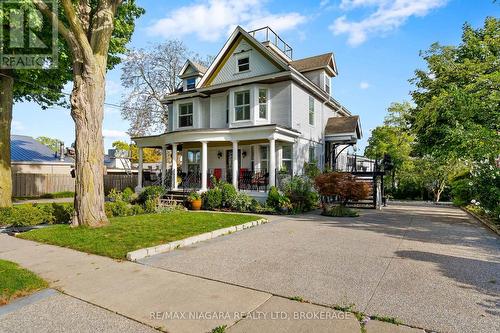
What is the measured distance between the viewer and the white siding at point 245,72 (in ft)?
54.2

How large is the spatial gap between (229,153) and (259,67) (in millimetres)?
5514

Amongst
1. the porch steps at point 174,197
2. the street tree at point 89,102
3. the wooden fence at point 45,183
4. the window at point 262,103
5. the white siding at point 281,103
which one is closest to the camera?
the street tree at point 89,102

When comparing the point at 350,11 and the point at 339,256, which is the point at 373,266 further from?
the point at 350,11

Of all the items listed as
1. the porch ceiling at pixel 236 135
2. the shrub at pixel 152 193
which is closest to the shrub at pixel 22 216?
the shrub at pixel 152 193

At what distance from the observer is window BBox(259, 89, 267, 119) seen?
16312 mm

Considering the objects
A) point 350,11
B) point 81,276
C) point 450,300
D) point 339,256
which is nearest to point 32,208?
point 81,276

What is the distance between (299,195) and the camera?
1374 cm

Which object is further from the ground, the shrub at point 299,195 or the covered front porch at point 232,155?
the covered front porch at point 232,155

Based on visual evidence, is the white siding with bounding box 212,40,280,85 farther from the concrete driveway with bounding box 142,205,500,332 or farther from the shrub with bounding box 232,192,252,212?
the concrete driveway with bounding box 142,205,500,332

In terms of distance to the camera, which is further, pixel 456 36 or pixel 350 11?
pixel 456 36

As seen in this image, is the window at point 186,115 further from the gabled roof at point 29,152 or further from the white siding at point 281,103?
the gabled roof at point 29,152

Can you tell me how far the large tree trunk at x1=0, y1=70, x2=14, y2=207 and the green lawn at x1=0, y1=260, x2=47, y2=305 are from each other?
26.8ft

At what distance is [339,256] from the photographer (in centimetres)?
594

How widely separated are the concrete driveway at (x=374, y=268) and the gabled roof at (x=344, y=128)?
35.6ft
